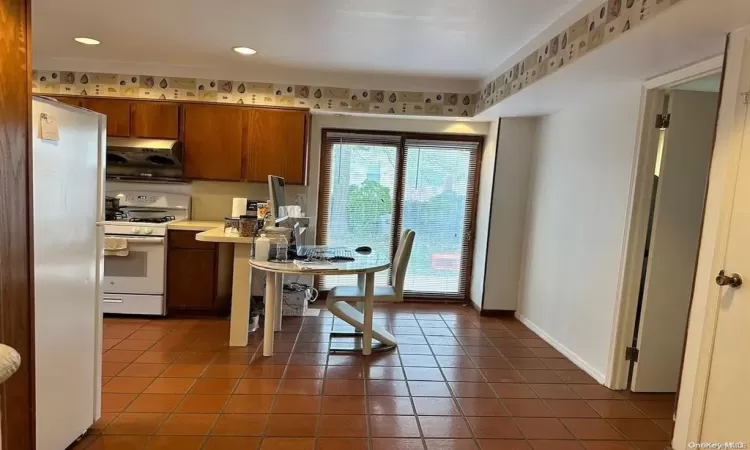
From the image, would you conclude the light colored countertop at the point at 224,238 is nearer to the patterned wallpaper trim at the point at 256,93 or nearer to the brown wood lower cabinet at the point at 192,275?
the brown wood lower cabinet at the point at 192,275

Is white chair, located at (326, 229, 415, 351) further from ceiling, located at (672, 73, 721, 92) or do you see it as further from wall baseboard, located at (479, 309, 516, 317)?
ceiling, located at (672, 73, 721, 92)

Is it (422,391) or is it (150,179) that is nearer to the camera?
(422,391)

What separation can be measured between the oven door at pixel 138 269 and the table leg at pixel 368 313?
1899mm

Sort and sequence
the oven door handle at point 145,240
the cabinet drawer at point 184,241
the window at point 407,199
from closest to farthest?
the oven door handle at point 145,240
the cabinet drawer at point 184,241
the window at point 407,199

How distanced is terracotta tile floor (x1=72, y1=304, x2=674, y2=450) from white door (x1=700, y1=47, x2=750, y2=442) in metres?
0.57

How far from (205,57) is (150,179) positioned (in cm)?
134

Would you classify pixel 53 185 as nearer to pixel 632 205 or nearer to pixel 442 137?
pixel 632 205

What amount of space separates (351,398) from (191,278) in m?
2.12

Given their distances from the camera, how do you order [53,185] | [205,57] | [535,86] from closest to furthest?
[53,185], [535,86], [205,57]

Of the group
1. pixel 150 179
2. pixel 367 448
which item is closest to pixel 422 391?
pixel 367 448

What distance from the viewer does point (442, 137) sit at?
5055 mm

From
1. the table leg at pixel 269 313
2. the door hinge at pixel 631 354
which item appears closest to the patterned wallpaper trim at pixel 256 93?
the table leg at pixel 269 313

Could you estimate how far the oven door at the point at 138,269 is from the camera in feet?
13.3

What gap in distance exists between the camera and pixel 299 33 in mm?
3199
